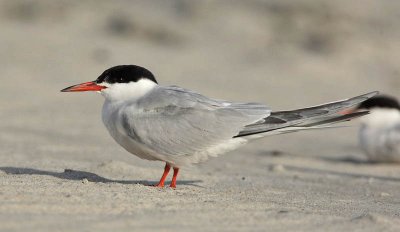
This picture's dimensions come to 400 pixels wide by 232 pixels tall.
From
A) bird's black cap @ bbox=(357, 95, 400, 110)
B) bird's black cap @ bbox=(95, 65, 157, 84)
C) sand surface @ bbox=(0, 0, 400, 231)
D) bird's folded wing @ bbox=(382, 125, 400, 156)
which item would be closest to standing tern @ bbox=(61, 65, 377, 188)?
bird's black cap @ bbox=(95, 65, 157, 84)

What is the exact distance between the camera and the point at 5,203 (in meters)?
3.68

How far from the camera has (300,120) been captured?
4.91 meters

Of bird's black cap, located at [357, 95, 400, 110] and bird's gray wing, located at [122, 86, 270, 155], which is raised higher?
bird's black cap, located at [357, 95, 400, 110]

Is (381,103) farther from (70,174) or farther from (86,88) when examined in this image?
(70,174)

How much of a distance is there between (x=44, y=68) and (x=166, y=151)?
8.39m

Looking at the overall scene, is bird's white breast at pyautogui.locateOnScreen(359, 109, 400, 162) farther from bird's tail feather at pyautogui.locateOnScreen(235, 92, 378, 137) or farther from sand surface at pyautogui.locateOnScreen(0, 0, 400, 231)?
bird's tail feather at pyautogui.locateOnScreen(235, 92, 378, 137)

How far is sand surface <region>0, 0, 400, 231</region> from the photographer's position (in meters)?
3.78

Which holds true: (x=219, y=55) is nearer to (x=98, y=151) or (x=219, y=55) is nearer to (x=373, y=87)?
(x=373, y=87)

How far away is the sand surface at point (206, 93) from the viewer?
3783mm

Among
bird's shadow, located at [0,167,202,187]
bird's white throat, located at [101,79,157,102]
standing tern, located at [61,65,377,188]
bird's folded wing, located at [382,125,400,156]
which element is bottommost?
bird's shadow, located at [0,167,202,187]

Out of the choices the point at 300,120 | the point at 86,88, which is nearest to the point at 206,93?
the point at 86,88

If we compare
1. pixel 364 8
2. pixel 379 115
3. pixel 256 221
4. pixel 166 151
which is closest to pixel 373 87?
pixel 364 8

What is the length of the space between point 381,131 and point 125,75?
3968mm

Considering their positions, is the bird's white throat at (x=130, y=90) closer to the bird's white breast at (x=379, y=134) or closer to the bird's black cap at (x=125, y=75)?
the bird's black cap at (x=125, y=75)
